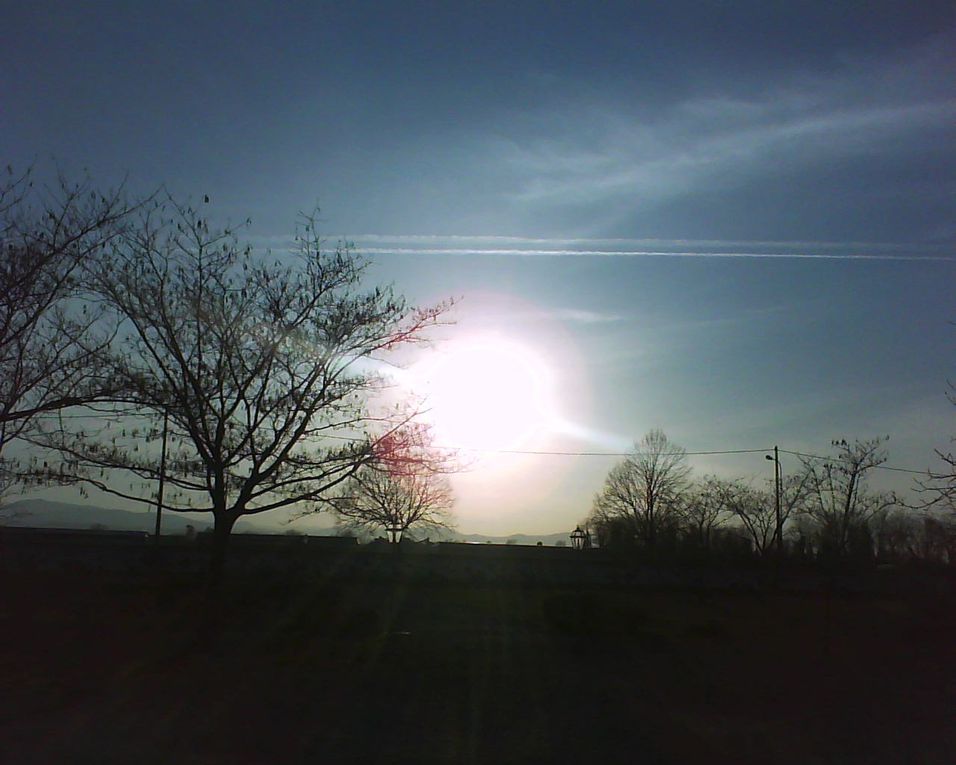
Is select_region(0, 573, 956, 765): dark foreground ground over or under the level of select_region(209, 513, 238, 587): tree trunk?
under

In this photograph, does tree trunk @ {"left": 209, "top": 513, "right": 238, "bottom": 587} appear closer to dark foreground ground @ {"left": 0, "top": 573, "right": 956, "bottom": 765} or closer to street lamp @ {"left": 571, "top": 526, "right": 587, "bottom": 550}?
dark foreground ground @ {"left": 0, "top": 573, "right": 956, "bottom": 765}

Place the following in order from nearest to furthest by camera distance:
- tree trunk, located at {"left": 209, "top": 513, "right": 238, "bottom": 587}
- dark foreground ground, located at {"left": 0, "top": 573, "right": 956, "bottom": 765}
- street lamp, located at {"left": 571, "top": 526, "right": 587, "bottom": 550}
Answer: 1. dark foreground ground, located at {"left": 0, "top": 573, "right": 956, "bottom": 765}
2. tree trunk, located at {"left": 209, "top": 513, "right": 238, "bottom": 587}
3. street lamp, located at {"left": 571, "top": 526, "right": 587, "bottom": 550}

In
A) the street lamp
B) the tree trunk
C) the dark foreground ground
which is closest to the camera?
the dark foreground ground

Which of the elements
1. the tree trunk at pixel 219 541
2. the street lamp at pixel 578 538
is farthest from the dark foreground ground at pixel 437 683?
the street lamp at pixel 578 538

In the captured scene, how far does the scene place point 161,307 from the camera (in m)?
15.9

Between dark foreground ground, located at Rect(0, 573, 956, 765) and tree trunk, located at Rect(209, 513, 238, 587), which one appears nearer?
dark foreground ground, located at Rect(0, 573, 956, 765)

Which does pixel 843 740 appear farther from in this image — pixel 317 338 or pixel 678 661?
pixel 317 338

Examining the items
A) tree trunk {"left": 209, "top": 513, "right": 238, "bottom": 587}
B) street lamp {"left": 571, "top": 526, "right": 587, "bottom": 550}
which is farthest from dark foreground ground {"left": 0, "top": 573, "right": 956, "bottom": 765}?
street lamp {"left": 571, "top": 526, "right": 587, "bottom": 550}

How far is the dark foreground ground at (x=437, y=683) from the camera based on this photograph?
35.2 feet

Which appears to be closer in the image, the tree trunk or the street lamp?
the tree trunk

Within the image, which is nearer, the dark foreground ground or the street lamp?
the dark foreground ground

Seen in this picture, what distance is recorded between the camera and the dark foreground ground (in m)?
10.7

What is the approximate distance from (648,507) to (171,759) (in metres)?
75.5

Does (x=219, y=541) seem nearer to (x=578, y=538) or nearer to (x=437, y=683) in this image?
(x=437, y=683)
